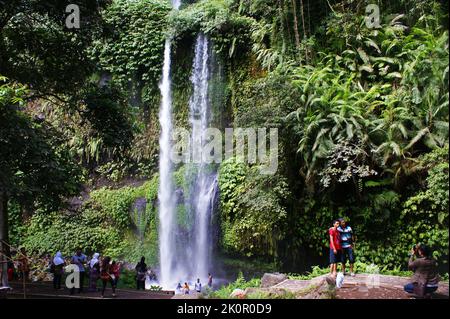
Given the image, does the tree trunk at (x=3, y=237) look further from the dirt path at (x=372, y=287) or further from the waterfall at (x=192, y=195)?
the dirt path at (x=372, y=287)

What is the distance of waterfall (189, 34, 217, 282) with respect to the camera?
14.4 m

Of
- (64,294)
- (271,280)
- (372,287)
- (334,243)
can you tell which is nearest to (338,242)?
(334,243)

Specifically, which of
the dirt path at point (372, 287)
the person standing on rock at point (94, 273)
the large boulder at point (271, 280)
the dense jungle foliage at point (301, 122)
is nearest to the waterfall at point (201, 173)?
the dense jungle foliage at point (301, 122)

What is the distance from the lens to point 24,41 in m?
11.0

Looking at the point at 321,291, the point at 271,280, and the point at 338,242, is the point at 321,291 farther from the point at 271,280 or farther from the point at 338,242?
the point at 271,280

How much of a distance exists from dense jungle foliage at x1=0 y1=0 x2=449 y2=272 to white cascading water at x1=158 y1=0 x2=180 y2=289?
15.9 inches

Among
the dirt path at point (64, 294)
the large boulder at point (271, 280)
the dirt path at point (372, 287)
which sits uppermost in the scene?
the dirt path at point (372, 287)

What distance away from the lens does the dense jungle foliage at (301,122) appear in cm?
1030

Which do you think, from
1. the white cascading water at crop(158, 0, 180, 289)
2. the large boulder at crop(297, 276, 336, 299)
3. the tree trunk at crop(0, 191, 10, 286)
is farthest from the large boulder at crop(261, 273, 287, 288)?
the tree trunk at crop(0, 191, 10, 286)

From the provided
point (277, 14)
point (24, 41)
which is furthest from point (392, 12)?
point (24, 41)

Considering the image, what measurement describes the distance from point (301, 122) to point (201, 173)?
4.58 m

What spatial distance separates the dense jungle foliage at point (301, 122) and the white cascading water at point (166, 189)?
0.40m

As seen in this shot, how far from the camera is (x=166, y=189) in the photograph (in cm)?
1596
